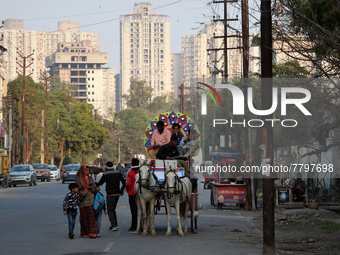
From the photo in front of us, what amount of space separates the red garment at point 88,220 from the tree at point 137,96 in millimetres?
161476

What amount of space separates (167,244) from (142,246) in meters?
0.71

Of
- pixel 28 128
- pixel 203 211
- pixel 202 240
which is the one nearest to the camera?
pixel 202 240

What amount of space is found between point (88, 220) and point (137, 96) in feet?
532

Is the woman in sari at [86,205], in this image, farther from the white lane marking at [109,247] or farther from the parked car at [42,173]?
the parked car at [42,173]

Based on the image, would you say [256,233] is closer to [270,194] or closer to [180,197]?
[180,197]

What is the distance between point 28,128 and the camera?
273 ft

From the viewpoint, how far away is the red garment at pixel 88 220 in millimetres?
16234

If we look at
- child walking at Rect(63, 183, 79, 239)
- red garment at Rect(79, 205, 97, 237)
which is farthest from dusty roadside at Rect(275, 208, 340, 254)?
child walking at Rect(63, 183, 79, 239)

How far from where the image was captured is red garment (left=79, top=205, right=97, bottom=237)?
1623 centimetres

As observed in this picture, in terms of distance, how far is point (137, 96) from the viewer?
177875mm

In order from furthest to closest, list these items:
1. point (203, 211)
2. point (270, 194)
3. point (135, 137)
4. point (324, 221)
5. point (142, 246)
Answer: point (135, 137)
point (203, 211)
point (324, 221)
point (142, 246)
point (270, 194)

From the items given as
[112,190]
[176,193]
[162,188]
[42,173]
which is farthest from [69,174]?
[176,193]

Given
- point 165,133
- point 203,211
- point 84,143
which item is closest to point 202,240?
point 165,133

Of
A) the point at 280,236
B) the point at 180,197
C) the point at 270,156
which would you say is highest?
the point at 270,156
